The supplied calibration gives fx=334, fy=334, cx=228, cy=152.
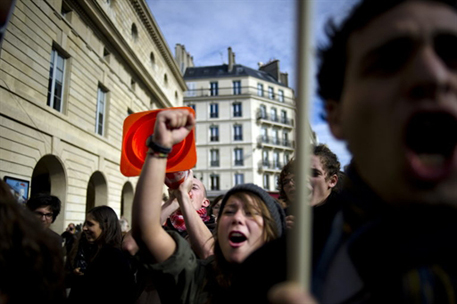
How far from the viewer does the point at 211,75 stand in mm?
39000

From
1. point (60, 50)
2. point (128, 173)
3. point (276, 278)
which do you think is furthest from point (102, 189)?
point (276, 278)

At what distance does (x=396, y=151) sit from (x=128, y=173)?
1413mm

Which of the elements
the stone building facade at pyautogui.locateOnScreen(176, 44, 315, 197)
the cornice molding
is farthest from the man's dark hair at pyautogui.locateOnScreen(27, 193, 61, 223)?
the stone building facade at pyautogui.locateOnScreen(176, 44, 315, 197)

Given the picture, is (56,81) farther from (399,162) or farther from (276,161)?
(276,161)

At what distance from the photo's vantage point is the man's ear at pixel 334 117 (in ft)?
2.78

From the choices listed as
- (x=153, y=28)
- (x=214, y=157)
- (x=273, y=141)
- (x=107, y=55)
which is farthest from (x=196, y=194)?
(x=273, y=141)

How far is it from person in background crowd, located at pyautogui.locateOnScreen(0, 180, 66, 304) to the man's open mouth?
122cm

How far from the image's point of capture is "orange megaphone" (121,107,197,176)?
168 cm

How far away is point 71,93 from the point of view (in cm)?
1116

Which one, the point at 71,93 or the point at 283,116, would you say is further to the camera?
the point at 283,116

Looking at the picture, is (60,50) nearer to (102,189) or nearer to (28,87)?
(28,87)

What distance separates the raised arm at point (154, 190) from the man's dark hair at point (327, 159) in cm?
156

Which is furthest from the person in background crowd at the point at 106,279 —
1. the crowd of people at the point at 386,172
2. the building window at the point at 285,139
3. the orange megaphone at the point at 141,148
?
the building window at the point at 285,139

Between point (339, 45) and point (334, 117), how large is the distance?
18cm
